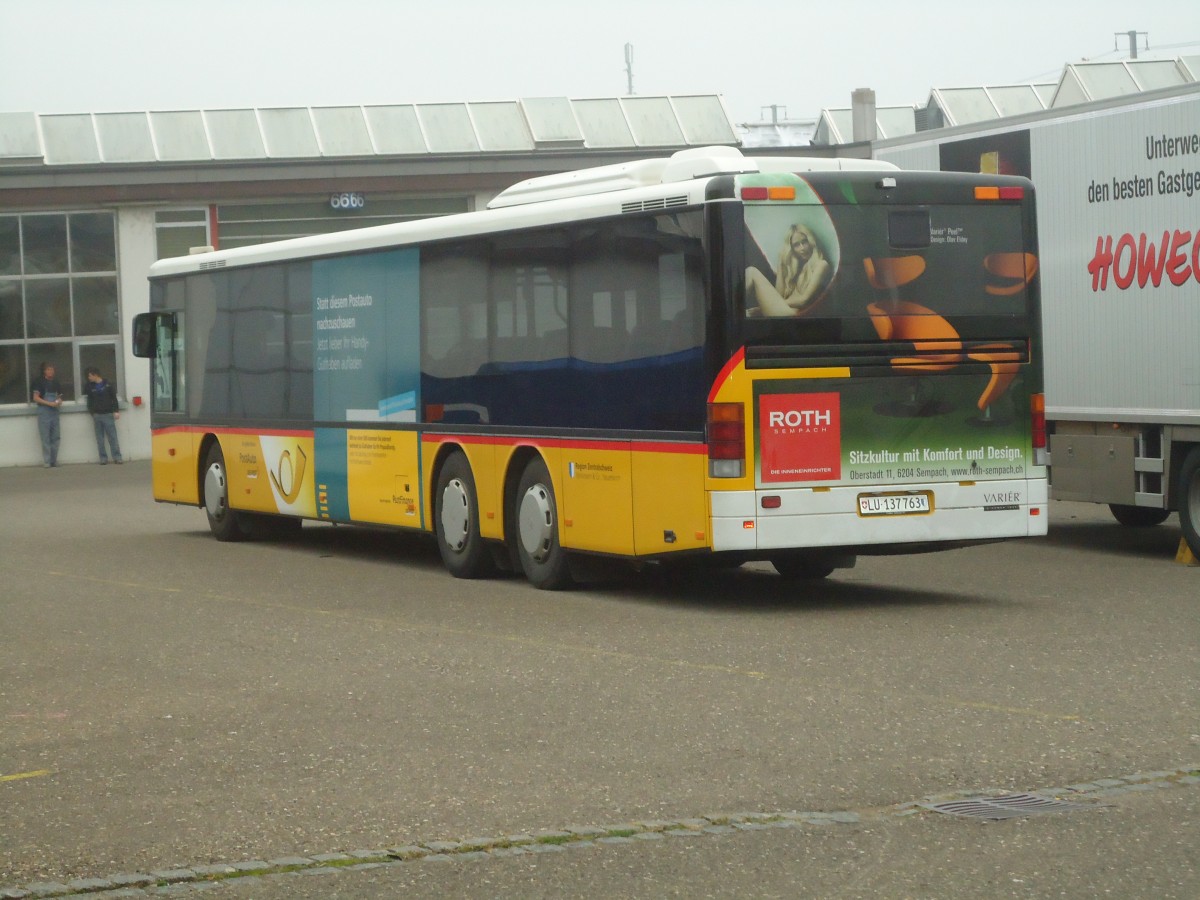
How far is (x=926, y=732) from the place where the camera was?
8.32m

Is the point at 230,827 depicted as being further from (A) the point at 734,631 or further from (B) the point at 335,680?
(A) the point at 734,631

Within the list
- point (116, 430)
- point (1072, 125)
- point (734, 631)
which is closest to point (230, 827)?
point (734, 631)

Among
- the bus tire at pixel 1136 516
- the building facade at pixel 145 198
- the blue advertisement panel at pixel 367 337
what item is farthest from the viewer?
the building facade at pixel 145 198

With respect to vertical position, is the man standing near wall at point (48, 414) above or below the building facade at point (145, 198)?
below

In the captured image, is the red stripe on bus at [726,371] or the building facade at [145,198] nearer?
the red stripe on bus at [726,371]

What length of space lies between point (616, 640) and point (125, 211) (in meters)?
30.9

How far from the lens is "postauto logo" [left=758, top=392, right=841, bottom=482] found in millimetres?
12594

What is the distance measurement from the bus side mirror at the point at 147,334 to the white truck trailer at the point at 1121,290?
29.7 feet

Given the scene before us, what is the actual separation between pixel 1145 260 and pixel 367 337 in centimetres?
636

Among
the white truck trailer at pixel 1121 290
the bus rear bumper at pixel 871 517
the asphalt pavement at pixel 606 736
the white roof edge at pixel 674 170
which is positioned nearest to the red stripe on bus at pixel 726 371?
the bus rear bumper at pixel 871 517

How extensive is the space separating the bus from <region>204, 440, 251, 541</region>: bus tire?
5.10 m

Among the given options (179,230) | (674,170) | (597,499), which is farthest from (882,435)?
(179,230)

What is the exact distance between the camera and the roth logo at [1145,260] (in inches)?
612

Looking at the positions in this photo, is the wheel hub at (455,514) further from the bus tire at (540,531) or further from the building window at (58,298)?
the building window at (58,298)
